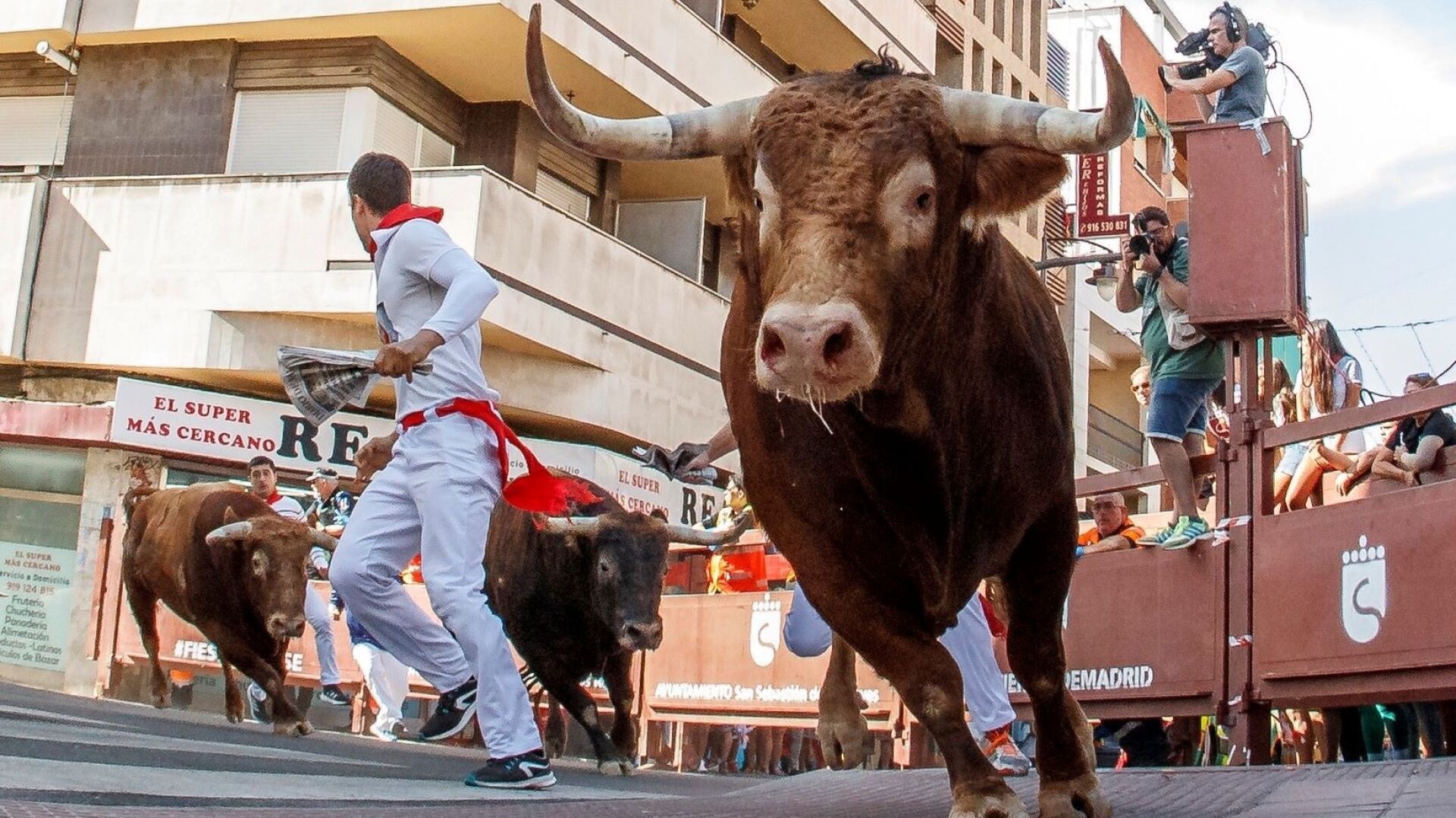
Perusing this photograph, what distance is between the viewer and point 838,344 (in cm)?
368

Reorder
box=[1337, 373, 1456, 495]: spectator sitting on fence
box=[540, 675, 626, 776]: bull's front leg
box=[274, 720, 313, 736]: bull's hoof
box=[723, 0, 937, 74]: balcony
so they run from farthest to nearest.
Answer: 1. box=[723, 0, 937, 74]: balcony
2. box=[274, 720, 313, 736]: bull's hoof
3. box=[540, 675, 626, 776]: bull's front leg
4. box=[1337, 373, 1456, 495]: spectator sitting on fence

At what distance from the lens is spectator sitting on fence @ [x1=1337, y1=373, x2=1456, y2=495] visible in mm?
7738

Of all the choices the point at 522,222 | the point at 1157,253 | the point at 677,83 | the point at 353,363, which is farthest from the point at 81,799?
the point at 677,83

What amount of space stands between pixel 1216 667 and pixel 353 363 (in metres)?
4.60

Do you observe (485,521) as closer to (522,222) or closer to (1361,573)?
(1361,573)

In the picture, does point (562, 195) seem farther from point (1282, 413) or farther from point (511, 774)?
point (511, 774)

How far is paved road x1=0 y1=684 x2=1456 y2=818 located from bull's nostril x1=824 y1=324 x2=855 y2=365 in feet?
4.86

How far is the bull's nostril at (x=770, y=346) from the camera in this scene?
11.9 feet

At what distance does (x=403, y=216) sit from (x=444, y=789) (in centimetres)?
211

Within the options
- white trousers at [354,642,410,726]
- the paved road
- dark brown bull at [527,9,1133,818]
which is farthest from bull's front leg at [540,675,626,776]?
dark brown bull at [527,9,1133,818]

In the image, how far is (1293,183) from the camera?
8.38 m

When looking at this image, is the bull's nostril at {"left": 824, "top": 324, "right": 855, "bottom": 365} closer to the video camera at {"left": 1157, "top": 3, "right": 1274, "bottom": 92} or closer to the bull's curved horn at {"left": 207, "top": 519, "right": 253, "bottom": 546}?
the video camera at {"left": 1157, "top": 3, "right": 1274, "bottom": 92}

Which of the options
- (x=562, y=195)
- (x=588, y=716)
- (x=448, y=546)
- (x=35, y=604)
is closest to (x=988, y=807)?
(x=448, y=546)

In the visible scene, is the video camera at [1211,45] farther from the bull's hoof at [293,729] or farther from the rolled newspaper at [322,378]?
the bull's hoof at [293,729]
